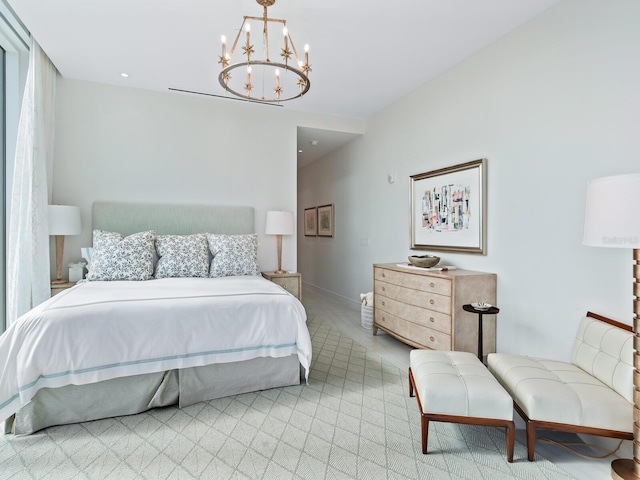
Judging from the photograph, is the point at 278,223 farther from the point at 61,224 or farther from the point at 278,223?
the point at 61,224

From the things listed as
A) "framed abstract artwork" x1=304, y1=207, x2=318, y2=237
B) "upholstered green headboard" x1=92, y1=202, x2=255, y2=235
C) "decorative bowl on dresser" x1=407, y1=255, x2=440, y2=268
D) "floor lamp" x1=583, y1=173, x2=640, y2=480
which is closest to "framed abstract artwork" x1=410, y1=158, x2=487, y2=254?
"decorative bowl on dresser" x1=407, y1=255, x2=440, y2=268

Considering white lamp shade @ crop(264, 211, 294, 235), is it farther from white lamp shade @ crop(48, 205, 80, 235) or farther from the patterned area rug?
the patterned area rug

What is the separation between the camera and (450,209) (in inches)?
135

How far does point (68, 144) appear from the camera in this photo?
3.71 meters

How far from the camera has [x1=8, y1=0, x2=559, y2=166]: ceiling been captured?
2453mm

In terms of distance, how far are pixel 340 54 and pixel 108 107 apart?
107 inches

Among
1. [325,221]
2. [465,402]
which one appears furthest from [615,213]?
[325,221]

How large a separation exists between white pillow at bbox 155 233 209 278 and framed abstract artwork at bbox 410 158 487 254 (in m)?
2.40

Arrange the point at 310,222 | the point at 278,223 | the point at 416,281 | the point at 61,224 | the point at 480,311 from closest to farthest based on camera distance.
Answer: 1. the point at 480,311
2. the point at 416,281
3. the point at 61,224
4. the point at 278,223
5. the point at 310,222

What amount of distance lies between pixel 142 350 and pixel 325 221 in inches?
178

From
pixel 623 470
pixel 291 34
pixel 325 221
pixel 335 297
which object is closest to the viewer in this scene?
pixel 623 470

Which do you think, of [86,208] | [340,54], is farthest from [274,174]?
[86,208]

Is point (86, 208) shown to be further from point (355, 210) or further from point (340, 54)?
point (355, 210)

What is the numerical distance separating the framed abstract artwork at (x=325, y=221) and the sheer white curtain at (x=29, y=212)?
4.05m
